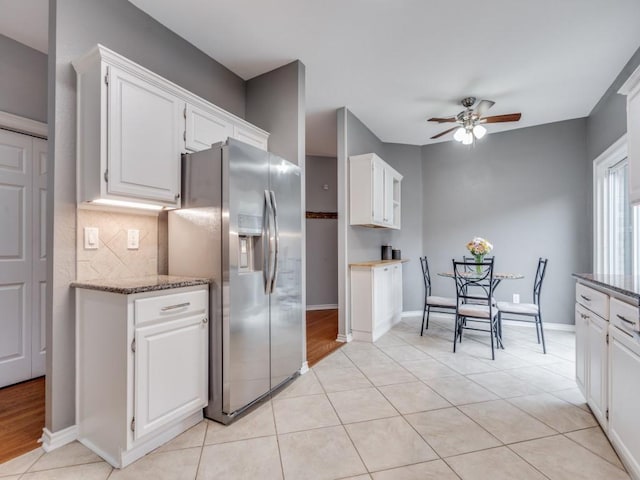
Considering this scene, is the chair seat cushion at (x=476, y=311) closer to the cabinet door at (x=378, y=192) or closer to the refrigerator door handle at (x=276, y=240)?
the cabinet door at (x=378, y=192)

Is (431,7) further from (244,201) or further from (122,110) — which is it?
(122,110)

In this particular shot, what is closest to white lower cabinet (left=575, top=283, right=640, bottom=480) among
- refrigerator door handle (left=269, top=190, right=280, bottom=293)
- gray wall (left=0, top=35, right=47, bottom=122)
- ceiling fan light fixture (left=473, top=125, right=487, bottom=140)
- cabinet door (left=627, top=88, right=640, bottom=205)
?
cabinet door (left=627, top=88, right=640, bottom=205)

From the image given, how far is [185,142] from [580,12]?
115 inches

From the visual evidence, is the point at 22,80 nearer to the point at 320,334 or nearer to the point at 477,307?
the point at 320,334

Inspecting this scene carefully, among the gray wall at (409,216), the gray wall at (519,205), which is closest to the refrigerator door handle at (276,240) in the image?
the gray wall at (409,216)

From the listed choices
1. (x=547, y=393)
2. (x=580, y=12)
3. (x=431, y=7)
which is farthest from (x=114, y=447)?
(x=580, y=12)

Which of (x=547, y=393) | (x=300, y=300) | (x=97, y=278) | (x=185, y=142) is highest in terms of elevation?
(x=185, y=142)

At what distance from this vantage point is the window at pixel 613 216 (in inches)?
→ 126

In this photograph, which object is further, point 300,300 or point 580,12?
point 300,300

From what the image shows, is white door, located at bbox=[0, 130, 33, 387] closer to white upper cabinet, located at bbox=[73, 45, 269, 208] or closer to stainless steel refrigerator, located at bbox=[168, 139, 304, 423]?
white upper cabinet, located at bbox=[73, 45, 269, 208]

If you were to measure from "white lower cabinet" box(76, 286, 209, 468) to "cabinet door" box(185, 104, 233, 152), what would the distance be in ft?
3.45

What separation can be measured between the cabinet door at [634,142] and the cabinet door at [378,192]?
2.22m

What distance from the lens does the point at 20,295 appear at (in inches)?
99.5

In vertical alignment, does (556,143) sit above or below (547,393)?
above
